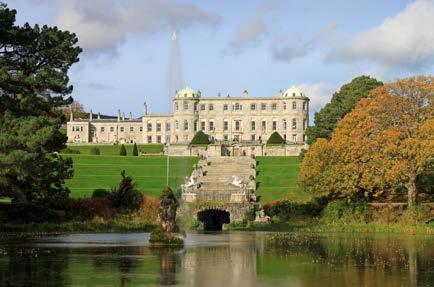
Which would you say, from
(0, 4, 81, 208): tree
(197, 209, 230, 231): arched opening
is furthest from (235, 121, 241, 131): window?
(0, 4, 81, 208): tree

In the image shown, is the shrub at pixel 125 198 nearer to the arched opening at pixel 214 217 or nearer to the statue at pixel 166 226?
the arched opening at pixel 214 217

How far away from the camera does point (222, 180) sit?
66.8 m

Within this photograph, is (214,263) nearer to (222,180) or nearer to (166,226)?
(166,226)

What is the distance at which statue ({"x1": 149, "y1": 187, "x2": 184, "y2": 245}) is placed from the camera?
27.5 metres

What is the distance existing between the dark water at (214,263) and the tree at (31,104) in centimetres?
404

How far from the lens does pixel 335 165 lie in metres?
47.3

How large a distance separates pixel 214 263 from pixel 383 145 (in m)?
24.3

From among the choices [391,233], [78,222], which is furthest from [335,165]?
[78,222]

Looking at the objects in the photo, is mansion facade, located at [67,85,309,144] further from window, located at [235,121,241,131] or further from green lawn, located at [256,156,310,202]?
green lawn, located at [256,156,310,202]

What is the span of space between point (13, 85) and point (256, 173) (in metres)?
40.2

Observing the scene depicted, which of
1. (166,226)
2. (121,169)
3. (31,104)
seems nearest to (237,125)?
(121,169)

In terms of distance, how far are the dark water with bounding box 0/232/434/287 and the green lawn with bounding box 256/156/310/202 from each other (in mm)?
25528

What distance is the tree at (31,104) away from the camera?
3198 cm

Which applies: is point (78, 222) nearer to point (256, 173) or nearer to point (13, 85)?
point (13, 85)
